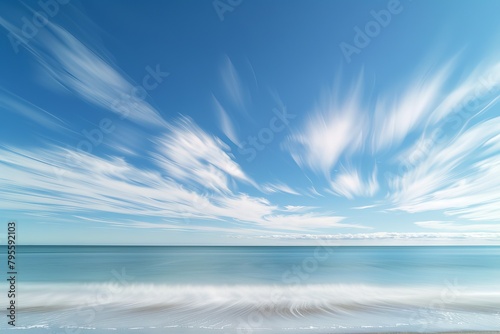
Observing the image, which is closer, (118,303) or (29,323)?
(29,323)

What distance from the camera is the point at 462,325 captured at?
1216cm

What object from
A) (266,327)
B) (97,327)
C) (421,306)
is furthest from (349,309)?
(97,327)

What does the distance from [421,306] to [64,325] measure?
1905cm

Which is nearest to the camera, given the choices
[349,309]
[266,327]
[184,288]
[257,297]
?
[266,327]

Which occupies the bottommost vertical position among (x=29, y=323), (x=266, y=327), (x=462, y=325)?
(x=462, y=325)

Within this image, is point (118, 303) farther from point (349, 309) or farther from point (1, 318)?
point (349, 309)

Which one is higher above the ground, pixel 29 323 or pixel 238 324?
pixel 29 323

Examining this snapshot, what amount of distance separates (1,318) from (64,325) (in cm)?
356

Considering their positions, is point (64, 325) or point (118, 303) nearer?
point (64, 325)

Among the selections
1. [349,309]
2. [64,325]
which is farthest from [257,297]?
[64,325]

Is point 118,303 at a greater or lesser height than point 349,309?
greater

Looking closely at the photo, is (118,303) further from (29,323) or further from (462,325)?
(462,325)

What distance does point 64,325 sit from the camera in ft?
38.8

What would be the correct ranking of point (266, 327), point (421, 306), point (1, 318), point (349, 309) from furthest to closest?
point (421, 306), point (349, 309), point (1, 318), point (266, 327)
